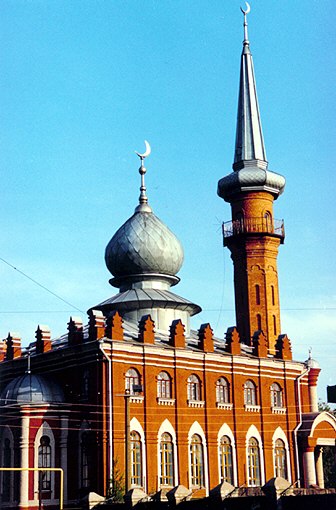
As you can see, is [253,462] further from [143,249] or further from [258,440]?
[143,249]

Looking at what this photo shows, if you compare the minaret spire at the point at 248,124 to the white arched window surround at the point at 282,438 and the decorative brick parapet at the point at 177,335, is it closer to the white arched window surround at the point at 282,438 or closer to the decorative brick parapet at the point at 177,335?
the decorative brick parapet at the point at 177,335

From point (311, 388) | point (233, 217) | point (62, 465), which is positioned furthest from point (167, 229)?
point (62, 465)

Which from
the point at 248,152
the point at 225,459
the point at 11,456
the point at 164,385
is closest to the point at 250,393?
the point at 225,459

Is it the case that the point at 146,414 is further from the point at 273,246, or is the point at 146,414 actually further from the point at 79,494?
the point at 273,246

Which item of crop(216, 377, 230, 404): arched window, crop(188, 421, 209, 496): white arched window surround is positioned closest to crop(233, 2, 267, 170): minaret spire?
crop(216, 377, 230, 404): arched window

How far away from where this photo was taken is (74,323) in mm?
44125

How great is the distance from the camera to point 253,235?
5384 cm

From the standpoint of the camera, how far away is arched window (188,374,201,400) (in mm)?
45250

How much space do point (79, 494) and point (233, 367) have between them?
1118 centimetres

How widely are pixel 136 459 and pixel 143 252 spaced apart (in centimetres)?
1356

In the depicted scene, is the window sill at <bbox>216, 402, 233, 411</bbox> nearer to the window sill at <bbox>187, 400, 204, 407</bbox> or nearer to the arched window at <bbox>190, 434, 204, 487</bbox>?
the window sill at <bbox>187, 400, 204, 407</bbox>

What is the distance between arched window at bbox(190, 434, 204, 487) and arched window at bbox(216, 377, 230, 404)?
9.01 ft

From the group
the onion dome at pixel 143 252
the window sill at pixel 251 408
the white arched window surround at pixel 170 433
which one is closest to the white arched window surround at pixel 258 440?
the window sill at pixel 251 408

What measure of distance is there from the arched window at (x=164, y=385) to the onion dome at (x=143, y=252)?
8.47 metres
